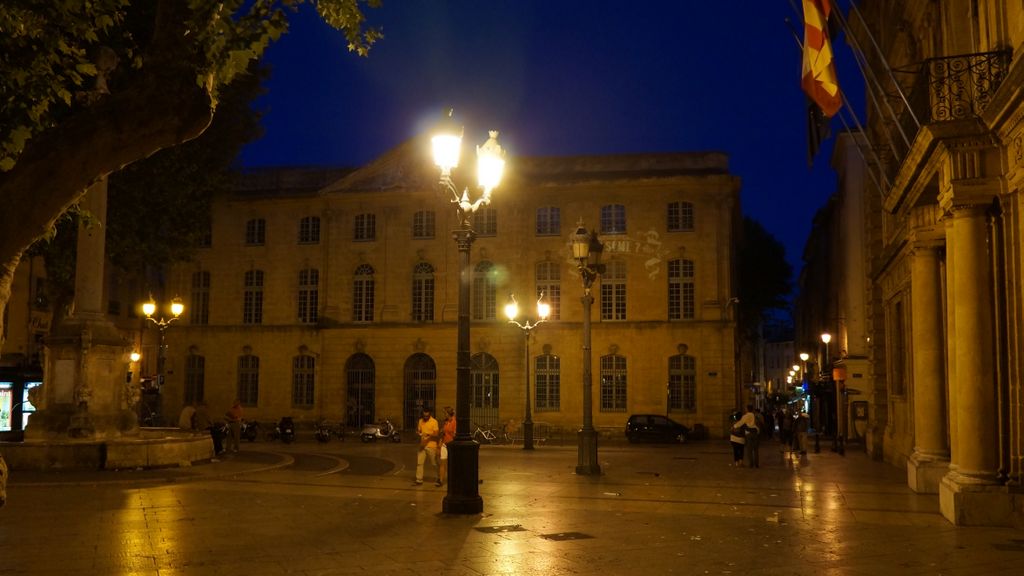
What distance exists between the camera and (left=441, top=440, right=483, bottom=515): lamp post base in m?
13.6

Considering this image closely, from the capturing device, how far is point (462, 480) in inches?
538

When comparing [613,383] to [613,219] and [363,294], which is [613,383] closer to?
[613,219]

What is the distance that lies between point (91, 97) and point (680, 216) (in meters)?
37.6

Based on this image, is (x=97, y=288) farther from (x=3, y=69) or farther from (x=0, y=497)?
(x=0, y=497)

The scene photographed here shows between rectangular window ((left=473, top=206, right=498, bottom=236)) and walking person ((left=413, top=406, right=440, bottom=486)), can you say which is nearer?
walking person ((left=413, top=406, right=440, bottom=486))

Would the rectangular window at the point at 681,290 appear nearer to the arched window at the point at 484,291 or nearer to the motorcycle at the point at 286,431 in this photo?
the arched window at the point at 484,291

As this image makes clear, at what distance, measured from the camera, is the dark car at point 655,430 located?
38847 millimetres

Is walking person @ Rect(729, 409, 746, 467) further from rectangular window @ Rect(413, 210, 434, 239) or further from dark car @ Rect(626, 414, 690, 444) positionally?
rectangular window @ Rect(413, 210, 434, 239)

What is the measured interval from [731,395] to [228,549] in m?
33.6

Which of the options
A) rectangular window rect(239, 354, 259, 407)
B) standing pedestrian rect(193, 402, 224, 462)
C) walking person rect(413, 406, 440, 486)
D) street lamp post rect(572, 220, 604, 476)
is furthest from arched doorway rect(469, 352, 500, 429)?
walking person rect(413, 406, 440, 486)

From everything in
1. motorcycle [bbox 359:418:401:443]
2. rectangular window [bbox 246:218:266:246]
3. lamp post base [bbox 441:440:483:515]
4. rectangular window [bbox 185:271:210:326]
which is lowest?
motorcycle [bbox 359:418:401:443]

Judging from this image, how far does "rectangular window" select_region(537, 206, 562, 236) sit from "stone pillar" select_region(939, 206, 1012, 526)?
31.3 m

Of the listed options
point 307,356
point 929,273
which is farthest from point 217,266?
point 929,273

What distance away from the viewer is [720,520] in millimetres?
13539
